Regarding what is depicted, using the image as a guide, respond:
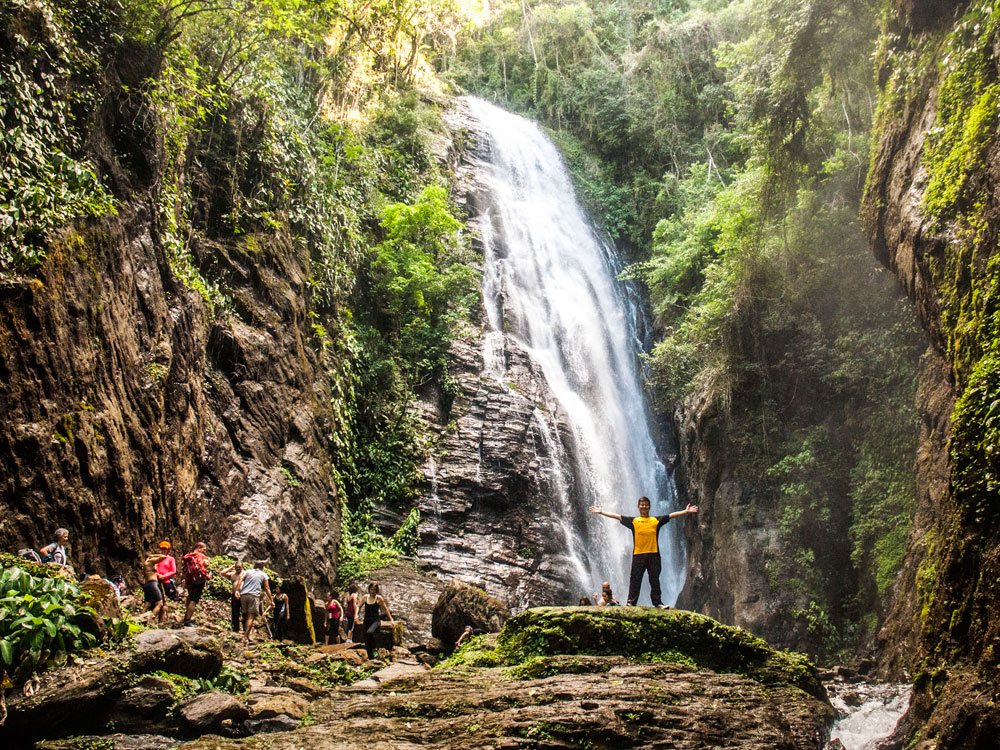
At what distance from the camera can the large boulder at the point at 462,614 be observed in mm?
11617

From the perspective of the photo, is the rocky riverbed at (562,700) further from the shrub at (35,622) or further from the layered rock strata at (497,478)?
the layered rock strata at (497,478)

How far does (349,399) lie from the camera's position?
18.3 m

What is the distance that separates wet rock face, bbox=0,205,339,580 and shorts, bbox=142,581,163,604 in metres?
0.50

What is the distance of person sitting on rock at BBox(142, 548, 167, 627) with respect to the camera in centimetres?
909

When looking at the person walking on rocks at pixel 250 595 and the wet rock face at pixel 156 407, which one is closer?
the wet rock face at pixel 156 407

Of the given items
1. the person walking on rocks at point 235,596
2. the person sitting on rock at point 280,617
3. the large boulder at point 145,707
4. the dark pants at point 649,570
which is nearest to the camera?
the large boulder at point 145,707

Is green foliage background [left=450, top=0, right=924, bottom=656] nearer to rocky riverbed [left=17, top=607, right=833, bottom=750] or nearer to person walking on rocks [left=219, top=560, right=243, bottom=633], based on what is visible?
rocky riverbed [left=17, top=607, right=833, bottom=750]

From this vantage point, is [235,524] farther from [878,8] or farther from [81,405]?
[878,8]

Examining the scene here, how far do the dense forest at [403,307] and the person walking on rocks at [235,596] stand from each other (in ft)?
2.99

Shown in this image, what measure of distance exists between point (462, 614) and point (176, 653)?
568 centimetres

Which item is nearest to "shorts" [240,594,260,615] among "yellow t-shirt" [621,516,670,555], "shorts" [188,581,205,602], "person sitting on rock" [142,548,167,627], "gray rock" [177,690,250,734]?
"shorts" [188,581,205,602]

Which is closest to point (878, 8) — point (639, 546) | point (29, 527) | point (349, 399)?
point (639, 546)

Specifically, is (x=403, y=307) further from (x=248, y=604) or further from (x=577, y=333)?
(x=248, y=604)

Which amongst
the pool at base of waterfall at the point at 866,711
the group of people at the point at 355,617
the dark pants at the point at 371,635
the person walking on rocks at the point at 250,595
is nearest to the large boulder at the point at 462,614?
the group of people at the point at 355,617
